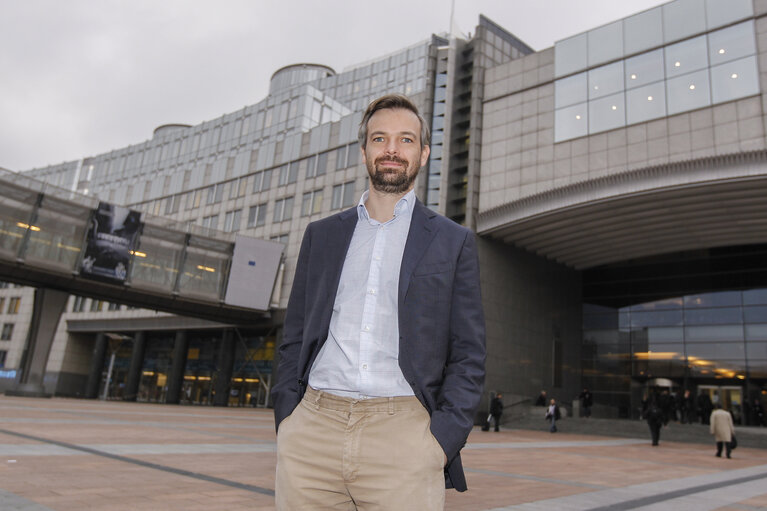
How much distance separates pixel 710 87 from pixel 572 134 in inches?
229

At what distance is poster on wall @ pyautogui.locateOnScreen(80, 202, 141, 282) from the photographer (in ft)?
99.3

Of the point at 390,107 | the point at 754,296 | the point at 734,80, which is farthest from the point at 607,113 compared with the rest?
the point at 390,107

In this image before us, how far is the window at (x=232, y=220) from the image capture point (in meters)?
44.5

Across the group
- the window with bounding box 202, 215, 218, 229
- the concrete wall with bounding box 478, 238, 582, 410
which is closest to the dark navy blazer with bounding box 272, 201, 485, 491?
the concrete wall with bounding box 478, 238, 582, 410

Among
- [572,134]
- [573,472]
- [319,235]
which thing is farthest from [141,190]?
[319,235]

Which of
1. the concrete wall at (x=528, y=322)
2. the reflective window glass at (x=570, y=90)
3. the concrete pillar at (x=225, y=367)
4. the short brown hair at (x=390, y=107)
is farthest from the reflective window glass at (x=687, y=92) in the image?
the concrete pillar at (x=225, y=367)

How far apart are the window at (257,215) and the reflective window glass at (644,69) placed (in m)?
26.1

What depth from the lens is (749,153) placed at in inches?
867

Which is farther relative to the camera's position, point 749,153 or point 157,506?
point 749,153

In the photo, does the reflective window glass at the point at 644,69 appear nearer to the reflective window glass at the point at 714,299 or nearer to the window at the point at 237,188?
the reflective window glass at the point at 714,299

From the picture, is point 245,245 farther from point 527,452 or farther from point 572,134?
point 527,452

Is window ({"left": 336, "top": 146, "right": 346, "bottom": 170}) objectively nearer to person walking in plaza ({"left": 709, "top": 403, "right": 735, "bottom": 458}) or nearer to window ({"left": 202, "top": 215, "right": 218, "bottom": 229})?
window ({"left": 202, "top": 215, "right": 218, "bottom": 229})

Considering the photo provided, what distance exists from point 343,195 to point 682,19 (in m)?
21.0

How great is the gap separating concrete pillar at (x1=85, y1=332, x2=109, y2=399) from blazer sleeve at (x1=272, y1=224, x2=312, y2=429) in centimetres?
5421
